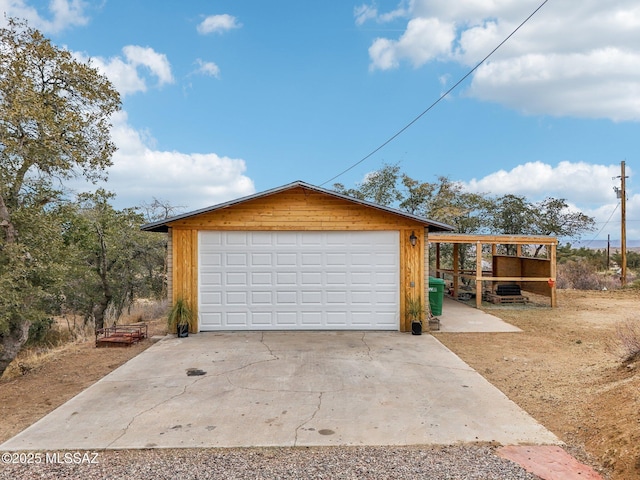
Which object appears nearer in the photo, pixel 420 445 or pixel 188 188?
pixel 420 445

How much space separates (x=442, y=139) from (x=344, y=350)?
13.7 metres

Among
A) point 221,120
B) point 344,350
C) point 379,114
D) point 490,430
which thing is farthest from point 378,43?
point 490,430

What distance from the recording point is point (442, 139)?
59.0ft

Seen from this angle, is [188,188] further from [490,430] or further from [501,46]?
[490,430]

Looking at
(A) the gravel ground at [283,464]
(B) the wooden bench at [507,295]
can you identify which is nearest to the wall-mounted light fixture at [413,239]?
(A) the gravel ground at [283,464]

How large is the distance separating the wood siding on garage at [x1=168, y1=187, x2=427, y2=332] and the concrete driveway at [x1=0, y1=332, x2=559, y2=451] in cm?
198

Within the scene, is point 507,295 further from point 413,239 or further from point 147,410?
point 147,410

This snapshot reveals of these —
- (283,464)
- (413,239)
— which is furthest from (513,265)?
(283,464)

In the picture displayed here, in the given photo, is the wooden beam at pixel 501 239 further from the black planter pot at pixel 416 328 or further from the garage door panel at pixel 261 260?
the garage door panel at pixel 261 260

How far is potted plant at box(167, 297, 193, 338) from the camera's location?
8.24 meters

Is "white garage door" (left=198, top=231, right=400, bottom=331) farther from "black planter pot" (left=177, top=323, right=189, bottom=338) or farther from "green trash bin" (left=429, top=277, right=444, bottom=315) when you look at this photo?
"green trash bin" (left=429, top=277, right=444, bottom=315)

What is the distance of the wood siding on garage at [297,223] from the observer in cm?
853

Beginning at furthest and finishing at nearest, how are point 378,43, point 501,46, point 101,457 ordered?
point 378,43, point 501,46, point 101,457

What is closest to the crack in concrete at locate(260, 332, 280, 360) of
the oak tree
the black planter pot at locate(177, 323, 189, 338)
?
the black planter pot at locate(177, 323, 189, 338)
